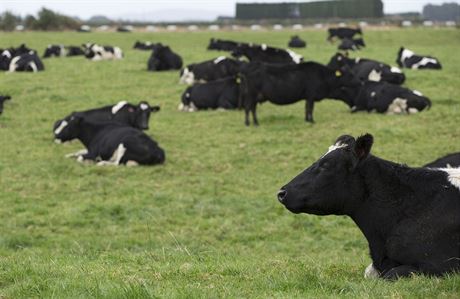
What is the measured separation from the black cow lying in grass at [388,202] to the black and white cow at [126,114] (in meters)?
12.4

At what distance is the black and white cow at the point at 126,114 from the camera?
18.8m

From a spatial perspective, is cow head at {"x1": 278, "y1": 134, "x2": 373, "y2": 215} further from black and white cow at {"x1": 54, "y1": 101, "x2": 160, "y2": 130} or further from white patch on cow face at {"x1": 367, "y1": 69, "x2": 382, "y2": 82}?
white patch on cow face at {"x1": 367, "y1": 69, "x2": 382, "y2": 82}

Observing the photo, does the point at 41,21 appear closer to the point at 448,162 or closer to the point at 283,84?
the point at 283,84

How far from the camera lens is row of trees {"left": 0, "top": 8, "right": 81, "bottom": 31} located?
76.2 metres

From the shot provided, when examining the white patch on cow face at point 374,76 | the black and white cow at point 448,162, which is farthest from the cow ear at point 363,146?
the white patch on cow face at point 374,76

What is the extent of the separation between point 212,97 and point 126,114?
4.50 m

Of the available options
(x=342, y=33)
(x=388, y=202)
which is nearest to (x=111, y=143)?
(x=388, y=202)

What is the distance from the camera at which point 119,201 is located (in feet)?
41.9

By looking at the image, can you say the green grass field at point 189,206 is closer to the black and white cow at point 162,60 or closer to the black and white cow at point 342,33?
the black and white cow at point 162,60

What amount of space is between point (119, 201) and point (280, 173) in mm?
3658

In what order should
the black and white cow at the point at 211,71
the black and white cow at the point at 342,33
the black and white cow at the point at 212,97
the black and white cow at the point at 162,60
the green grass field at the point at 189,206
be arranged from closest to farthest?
the green grass field at the point at 189,206
the black and white cow at the point at 212,97
the black and white cow at the point at 211,71
the black and white cow at the point at 162,60
the black and white cow at the point at 342,33

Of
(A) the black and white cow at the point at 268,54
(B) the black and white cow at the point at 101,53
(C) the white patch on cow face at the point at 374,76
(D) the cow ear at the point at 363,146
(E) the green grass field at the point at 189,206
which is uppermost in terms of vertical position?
(D) the cow ear at the point at 363,146

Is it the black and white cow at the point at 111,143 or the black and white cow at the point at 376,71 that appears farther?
the black and white cow at the point at 376,71

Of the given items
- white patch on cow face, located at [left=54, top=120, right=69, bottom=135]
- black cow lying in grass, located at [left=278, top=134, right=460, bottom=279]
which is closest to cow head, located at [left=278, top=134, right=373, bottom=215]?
black cow lying in grass, located at [left=278, top=134, right=460, bottom=279]
